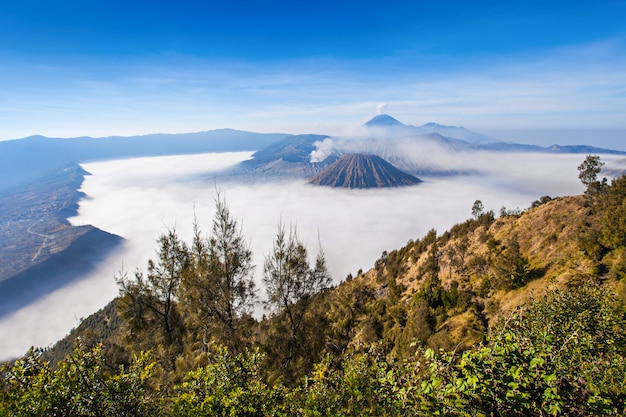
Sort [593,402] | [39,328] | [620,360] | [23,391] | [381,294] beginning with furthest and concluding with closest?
[39,328]
[381,294]
[620,360]
[23,391]
[593,402]

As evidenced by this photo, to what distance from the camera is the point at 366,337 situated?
35594 millimetres

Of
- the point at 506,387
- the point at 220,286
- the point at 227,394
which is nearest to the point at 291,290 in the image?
the point at 220,286

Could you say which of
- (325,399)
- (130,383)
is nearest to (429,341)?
(325,399)

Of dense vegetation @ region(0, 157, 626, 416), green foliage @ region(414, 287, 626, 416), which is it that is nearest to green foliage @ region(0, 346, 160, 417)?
dense vegetation @ region(0, 157, 626, 416)

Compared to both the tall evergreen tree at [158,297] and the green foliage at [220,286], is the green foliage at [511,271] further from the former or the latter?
the tall evergreen tree at [158,297]

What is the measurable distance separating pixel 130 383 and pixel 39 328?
10318 inches

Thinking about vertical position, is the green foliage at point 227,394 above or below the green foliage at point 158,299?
above

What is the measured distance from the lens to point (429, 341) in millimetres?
27766

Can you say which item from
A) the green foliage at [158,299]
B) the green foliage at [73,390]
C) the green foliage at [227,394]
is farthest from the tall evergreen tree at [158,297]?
the green foliage at [227,394]

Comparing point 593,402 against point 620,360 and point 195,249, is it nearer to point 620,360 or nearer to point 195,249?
point 620,360

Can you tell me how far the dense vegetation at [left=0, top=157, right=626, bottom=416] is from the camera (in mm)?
4934

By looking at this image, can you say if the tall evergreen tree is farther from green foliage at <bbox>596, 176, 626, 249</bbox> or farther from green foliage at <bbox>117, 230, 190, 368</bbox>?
green foliage at <bbox>596, 176, 626, 249</bbox>

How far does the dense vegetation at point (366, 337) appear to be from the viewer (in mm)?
4934

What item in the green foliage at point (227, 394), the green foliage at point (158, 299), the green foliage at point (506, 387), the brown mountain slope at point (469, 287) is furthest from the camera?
the brown mountain slope at point (469, 287)
